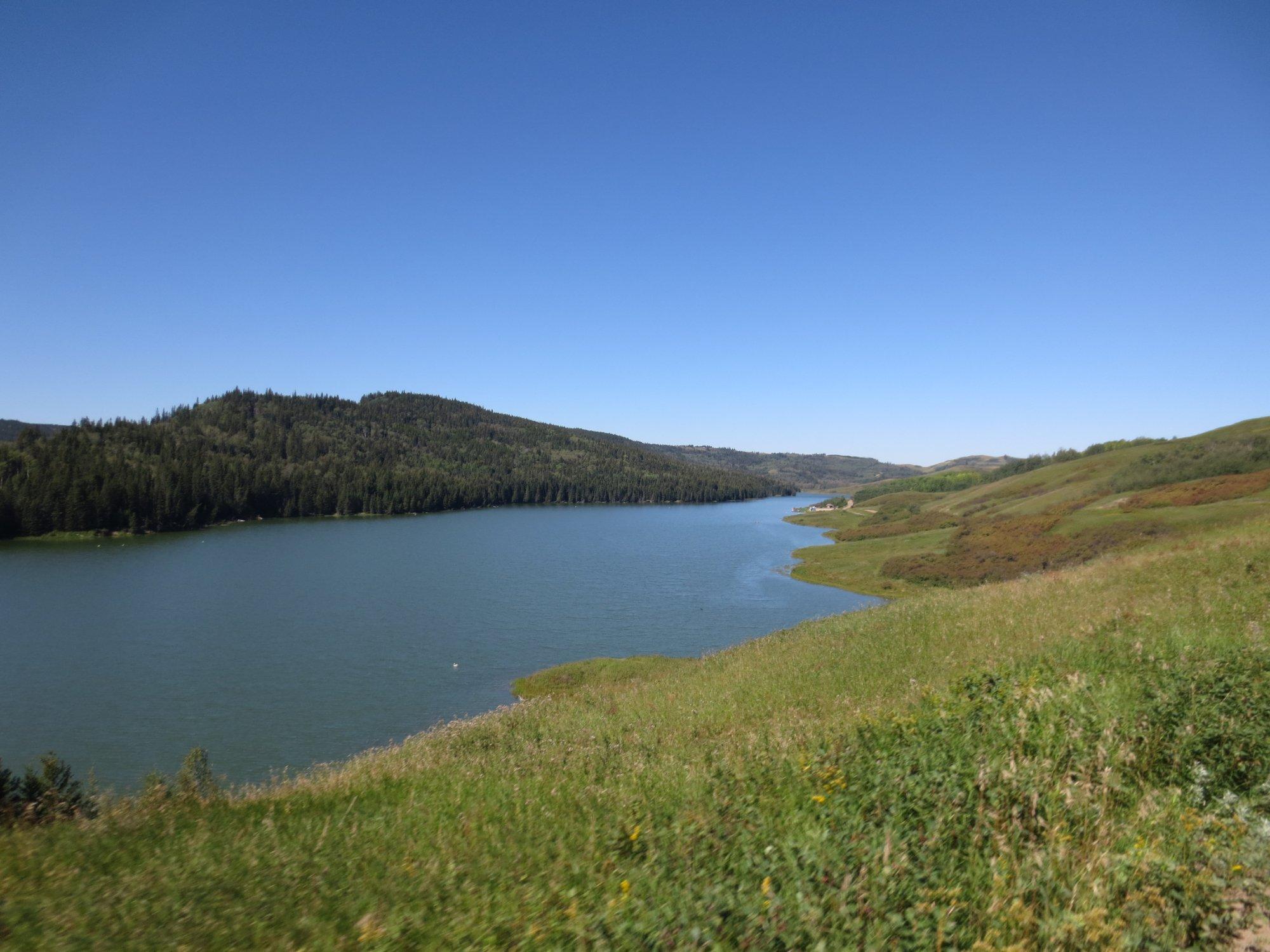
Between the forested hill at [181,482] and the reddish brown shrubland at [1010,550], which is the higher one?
the forested hill at [181,482]

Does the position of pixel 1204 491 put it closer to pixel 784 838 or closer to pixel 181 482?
pixel 784 838

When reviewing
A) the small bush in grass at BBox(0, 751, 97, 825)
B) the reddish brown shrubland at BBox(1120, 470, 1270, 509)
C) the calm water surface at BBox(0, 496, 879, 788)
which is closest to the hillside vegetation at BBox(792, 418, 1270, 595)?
the reddish brown shrubland at BBox(1120, 470, 1270, 509)

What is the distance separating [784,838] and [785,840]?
0.18 m

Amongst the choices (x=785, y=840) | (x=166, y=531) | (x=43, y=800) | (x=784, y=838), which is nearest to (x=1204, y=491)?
(x=784, y=838)

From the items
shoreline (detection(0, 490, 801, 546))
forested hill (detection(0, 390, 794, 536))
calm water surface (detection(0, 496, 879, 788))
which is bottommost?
calm water surface (detection(0, 496, 879, 788))

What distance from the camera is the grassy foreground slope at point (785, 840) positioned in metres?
3.78

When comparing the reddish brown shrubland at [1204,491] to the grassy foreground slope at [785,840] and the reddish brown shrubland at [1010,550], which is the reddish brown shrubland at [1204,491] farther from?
the grassy foreground slope at [785,840]

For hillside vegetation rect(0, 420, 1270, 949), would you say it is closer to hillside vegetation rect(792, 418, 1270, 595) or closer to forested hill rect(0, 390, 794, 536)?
hillside vegetation rect(792, 418, 1270, 595)

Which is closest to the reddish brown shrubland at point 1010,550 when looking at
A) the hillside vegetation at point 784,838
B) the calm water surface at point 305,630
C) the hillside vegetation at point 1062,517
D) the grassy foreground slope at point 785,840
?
the hillside vegetation at point 1062,517

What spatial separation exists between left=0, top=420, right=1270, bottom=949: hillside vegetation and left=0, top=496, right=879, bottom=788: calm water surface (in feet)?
69.2

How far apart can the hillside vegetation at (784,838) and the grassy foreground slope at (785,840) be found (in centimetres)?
2

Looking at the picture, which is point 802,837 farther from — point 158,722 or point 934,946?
point 158,722

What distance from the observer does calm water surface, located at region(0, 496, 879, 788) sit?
29.5 m

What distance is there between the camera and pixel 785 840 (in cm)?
461
